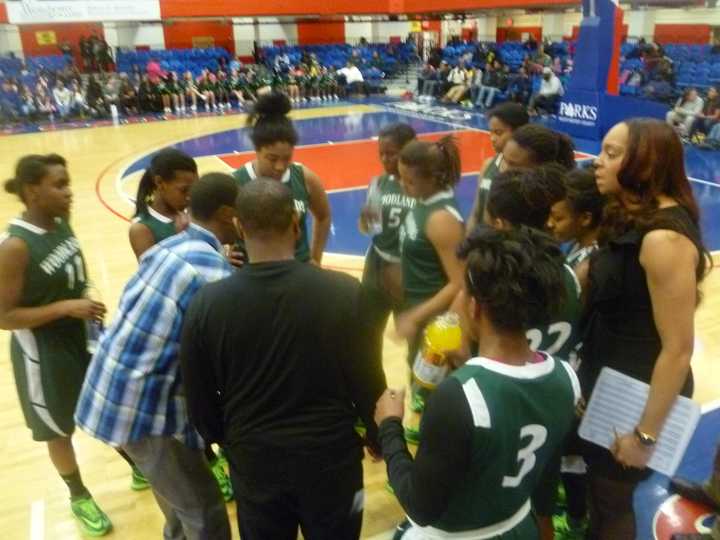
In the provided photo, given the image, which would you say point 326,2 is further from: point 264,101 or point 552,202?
point 552,202

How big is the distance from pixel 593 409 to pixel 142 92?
709 inches

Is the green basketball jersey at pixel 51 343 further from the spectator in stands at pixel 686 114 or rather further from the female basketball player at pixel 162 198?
the spectator in stands at pixel 686 114

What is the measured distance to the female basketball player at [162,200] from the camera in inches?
114

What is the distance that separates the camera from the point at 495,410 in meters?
1.50

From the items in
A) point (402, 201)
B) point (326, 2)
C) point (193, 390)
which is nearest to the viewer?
point (193, 390)

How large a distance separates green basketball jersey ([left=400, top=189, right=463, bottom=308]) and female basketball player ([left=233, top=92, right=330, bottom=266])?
598mm

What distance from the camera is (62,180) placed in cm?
283

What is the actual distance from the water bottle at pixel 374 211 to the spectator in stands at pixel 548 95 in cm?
1255

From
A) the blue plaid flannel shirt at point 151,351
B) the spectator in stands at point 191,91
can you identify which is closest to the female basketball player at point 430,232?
the blue plaid flannel shirt at point 151,351

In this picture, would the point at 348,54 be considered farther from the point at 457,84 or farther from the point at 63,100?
the point at 63,100

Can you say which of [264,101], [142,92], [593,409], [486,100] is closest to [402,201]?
[264,101]

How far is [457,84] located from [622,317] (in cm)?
1762

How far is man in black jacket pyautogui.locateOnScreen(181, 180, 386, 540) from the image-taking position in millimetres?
1845

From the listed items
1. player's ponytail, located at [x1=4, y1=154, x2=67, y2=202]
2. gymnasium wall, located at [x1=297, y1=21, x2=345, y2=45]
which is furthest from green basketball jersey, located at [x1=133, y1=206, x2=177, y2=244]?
gymnasium wall, located at [x1=297, y1=21, x2=345, y2=45]
